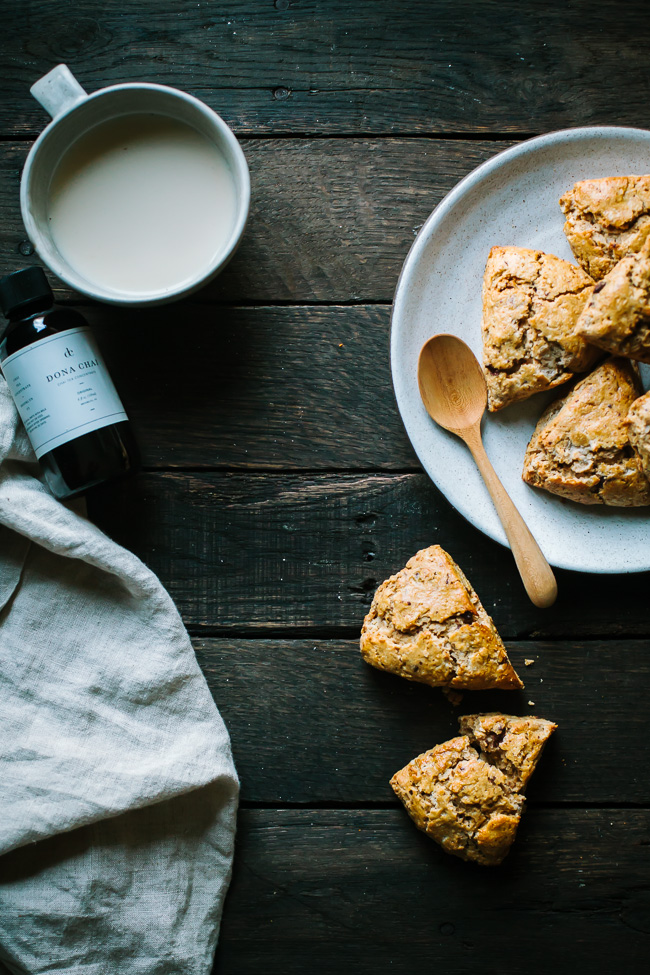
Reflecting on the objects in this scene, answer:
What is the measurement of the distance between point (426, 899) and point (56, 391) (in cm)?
93

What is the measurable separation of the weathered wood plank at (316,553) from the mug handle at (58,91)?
539 mm

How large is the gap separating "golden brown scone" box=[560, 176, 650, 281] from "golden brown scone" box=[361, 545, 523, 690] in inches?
18.9

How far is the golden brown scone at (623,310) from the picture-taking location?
848 millimetres

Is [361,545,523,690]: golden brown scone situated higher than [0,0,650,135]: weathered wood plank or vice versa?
[0,0,650,135]: weathered wood plank

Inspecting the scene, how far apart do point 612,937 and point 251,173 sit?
1301 millimetres

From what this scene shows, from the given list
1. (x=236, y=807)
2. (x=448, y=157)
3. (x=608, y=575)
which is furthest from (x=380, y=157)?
(x=236, y=807)

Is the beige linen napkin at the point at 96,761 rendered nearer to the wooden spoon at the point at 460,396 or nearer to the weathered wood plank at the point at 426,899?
the weathered wood plank at the point at 426,899

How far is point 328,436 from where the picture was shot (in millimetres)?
1051

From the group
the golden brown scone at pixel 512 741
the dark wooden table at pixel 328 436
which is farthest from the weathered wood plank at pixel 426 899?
the golden brown scone at pixel 512 741

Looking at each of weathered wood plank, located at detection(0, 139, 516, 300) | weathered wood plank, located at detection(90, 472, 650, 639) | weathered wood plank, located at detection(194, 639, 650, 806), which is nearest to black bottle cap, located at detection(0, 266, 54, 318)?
weathered wood plank, located at detection(0, 139, 516, 300)

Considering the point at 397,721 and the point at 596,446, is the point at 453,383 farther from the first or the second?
the point at 397,721

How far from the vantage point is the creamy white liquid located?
930 mm

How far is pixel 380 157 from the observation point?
3.43 feet

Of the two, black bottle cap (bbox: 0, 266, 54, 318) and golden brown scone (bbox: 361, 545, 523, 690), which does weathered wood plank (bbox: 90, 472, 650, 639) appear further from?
black bottle cap (bbox: 0, 266, 54, 318)
